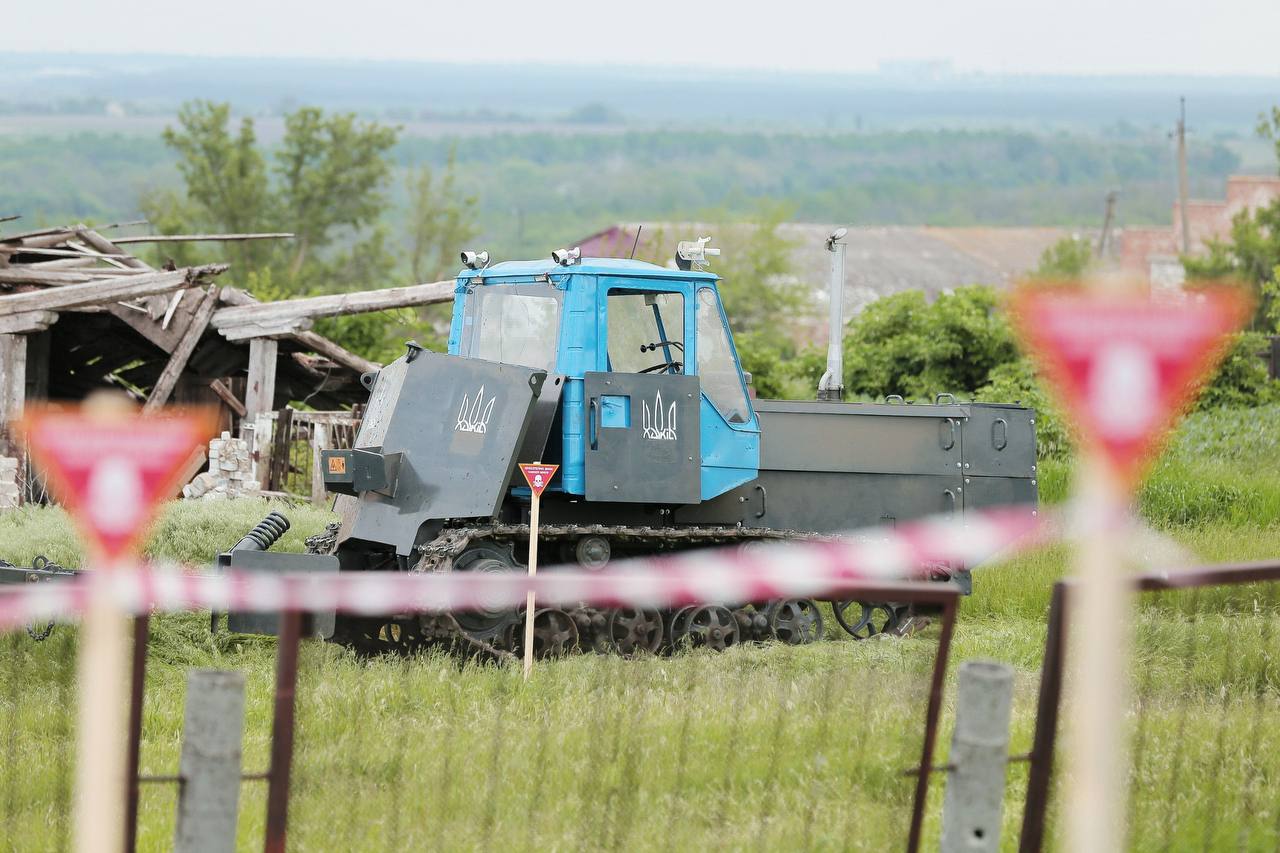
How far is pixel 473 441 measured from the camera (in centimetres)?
1066

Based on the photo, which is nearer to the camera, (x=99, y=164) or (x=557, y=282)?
(x=557, y=282)

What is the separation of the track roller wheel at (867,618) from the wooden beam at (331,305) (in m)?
6.27

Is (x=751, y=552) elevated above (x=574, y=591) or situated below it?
below

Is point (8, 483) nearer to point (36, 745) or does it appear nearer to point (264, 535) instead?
point (264, 535)

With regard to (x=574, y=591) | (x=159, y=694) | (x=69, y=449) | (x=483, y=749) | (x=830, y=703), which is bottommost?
(x=159, y=694)

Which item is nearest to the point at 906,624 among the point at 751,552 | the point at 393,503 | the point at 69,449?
the point at 751,552

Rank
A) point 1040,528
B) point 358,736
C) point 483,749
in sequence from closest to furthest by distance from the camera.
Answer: point 358,736 < point 483,749 < point 1040,528

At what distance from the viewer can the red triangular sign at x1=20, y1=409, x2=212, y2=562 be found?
328cm

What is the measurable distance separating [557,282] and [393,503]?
1.82m

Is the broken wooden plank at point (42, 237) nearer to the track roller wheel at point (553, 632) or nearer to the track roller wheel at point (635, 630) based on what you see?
the track roller wheel at point (553, 632)

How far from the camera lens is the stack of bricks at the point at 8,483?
15539mm

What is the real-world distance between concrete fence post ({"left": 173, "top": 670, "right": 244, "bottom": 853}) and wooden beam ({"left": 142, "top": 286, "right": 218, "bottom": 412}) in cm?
1378

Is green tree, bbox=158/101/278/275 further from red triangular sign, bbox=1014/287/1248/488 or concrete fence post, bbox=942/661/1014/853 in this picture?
red triangular sign, bbox=1014/287/1248/488

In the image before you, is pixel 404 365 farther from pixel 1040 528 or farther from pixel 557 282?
pixel 1040 528
